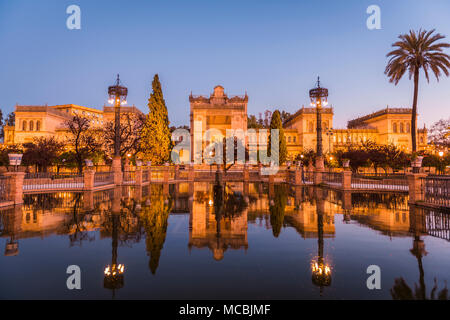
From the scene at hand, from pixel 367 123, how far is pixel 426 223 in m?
72.5

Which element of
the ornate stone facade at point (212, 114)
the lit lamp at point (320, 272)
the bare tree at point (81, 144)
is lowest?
the lit lamp at point (320, 272)

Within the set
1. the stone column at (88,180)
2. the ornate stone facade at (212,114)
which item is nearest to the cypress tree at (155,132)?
the ornate stone facade at (212,114)

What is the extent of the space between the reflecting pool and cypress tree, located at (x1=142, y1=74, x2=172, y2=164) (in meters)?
27.6

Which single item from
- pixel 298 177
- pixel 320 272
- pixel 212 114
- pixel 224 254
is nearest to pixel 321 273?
pixel 320 272

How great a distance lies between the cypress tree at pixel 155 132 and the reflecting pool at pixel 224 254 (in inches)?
1086

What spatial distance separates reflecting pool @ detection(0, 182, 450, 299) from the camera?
381 cm

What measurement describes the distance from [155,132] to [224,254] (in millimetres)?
34281

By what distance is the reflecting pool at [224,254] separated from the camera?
12.5 ft

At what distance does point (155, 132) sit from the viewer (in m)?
37.5

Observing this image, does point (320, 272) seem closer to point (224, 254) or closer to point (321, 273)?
point (321, 273)

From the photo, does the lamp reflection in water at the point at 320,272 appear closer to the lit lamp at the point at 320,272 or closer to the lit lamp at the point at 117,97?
the lit lamp at the point at 320,272

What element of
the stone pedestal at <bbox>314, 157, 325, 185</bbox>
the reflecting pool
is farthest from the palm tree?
the reflecting pool
